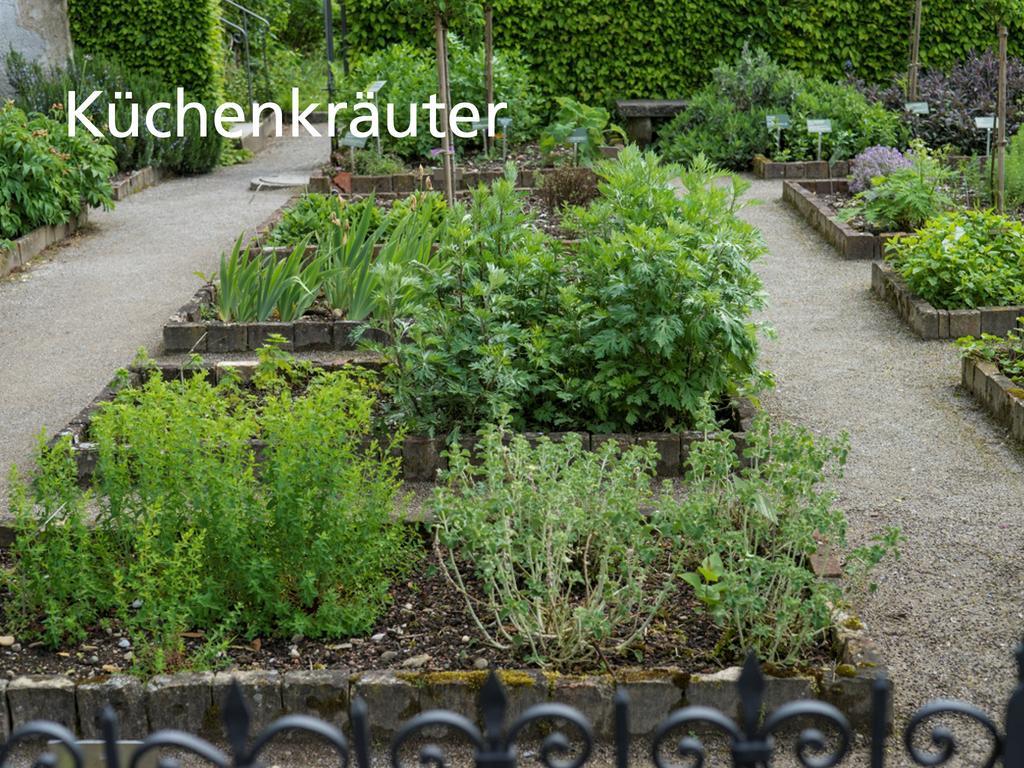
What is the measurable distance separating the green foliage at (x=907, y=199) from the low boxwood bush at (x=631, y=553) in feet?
19.2

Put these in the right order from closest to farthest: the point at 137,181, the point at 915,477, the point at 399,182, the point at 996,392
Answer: the point at 915,477
the point at 996,392
the point at 399,182
the point at 137,181

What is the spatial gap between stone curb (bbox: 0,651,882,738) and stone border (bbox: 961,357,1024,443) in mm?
2787

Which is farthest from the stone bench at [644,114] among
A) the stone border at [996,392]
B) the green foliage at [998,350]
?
the stone border at [996,392]

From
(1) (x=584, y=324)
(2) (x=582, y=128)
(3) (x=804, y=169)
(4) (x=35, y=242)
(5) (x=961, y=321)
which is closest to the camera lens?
(1) (x=584, y=324)

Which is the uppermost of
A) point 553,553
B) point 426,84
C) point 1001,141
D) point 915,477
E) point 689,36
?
point 689,36

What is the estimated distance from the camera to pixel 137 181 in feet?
45.8

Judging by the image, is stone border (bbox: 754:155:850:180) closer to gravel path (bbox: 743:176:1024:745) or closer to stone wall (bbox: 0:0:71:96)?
gravel path (bbox: 743:176:1024:745)

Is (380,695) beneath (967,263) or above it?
beneath

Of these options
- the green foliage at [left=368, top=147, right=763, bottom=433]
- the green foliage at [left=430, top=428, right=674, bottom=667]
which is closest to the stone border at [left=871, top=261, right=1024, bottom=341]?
the green foliage at [left=368, top=147, right=763, bottom=433]

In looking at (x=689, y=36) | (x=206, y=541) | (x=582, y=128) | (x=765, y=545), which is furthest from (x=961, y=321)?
(x=689, y=36)

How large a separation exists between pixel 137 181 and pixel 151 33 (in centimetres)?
300

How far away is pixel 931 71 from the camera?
51.8 feet

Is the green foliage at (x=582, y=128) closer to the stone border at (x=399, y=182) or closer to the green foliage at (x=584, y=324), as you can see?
the stone border at (x=399, y=182)

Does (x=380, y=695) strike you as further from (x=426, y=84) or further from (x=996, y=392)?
(x=426, y=84)
